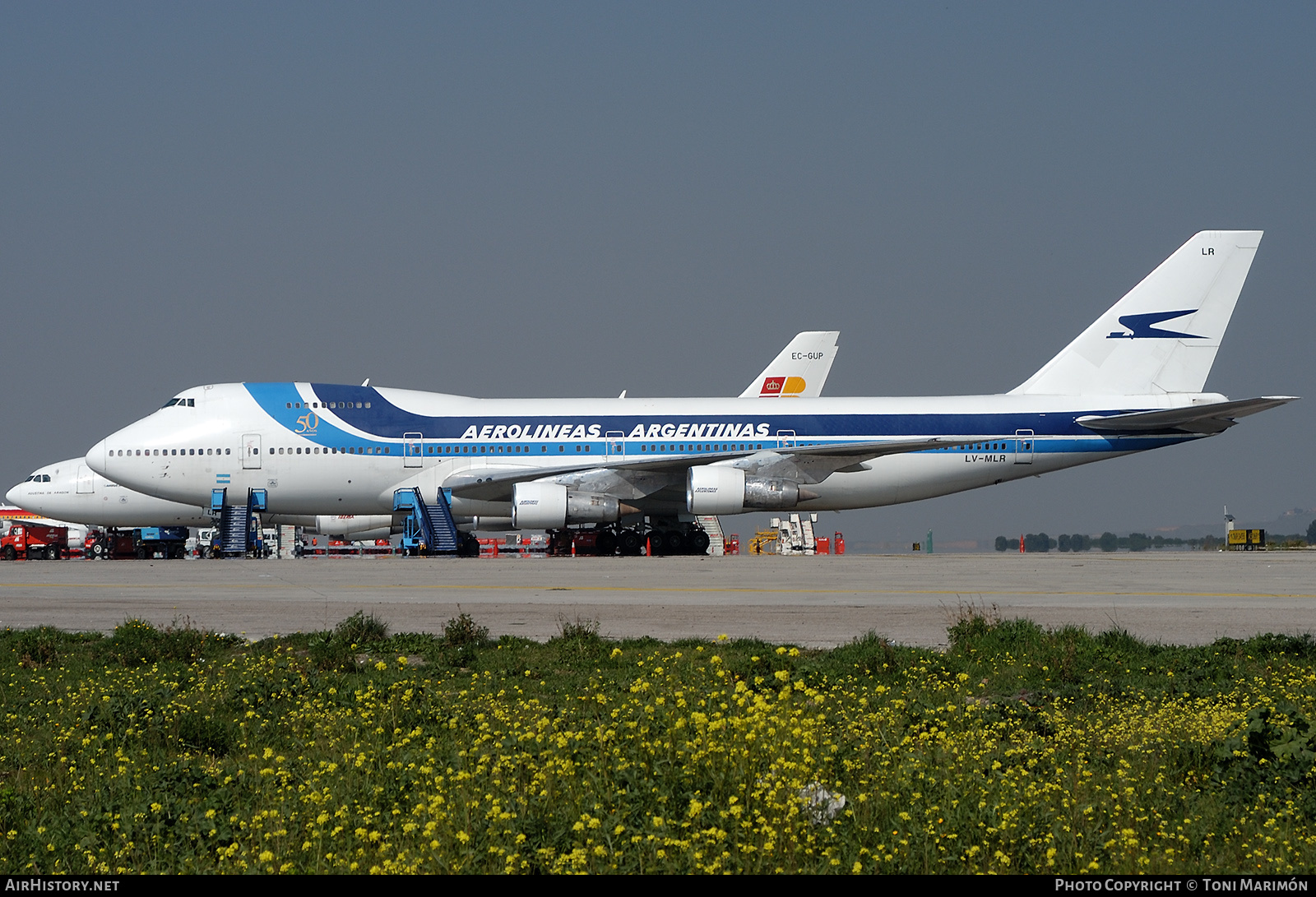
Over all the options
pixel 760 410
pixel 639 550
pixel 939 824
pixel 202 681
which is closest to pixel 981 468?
pixel 760 410

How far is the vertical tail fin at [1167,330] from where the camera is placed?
35750mm

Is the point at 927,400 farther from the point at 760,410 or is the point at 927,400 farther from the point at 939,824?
the point at 939,824

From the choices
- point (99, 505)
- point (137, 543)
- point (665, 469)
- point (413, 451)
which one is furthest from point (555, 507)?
point (137, 543)

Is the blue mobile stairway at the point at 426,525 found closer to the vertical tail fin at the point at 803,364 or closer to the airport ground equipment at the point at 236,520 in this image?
the airport ground equipment at the point at 236,520

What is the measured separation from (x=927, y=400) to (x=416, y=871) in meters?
31.1

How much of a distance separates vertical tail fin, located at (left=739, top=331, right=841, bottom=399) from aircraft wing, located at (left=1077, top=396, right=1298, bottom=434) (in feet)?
51.9

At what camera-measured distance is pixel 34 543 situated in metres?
47.0

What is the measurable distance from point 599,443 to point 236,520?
10704 millimetres

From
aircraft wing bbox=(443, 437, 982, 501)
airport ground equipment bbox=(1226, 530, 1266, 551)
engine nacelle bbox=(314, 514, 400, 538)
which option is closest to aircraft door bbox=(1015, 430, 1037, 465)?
aircraft wing bbox=(443, 437, 982, 501)

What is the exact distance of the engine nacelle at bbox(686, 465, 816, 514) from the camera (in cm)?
3169

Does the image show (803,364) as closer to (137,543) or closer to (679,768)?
(137,543)

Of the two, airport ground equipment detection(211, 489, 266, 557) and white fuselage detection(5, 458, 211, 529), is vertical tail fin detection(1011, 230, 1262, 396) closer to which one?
airport ground equipment detection(211, 489, 266, 557)

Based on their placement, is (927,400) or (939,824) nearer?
(939,824)
